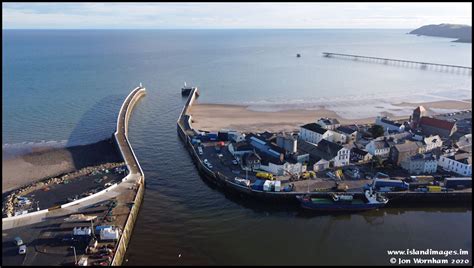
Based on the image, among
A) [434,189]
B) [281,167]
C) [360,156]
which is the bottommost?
[434,189]

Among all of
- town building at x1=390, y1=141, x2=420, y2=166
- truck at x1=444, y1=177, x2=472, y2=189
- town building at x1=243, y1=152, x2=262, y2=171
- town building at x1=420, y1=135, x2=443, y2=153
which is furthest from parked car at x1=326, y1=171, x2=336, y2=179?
town building at x1=420, y1=135, x2=443, y2=153

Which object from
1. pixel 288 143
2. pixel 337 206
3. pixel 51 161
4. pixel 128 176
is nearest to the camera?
pixel 337 206

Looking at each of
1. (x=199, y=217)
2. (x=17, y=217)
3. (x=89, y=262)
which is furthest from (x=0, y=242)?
(x=199, y=217)

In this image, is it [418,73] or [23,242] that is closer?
[23,242]

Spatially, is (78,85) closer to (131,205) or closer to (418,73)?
(131,205)

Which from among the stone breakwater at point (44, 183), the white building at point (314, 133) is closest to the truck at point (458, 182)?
the white building at point (314, 133)

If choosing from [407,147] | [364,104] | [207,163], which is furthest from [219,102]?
[407,147]

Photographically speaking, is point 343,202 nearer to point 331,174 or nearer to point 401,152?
point 331,174
